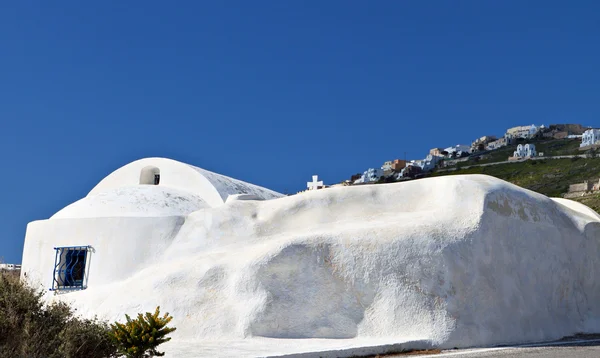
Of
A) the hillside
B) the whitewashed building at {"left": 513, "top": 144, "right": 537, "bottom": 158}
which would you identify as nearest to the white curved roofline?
the hillside

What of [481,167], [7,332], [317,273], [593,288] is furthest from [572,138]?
[7,332]

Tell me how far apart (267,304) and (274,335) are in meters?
0.64

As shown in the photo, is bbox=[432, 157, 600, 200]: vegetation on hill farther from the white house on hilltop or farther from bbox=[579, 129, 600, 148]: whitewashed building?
the white house on hilltop

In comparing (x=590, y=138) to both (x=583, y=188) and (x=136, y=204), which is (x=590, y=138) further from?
(x=136, y=204)

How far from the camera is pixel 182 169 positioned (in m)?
21.5

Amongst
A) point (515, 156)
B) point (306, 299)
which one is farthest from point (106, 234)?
point (515, 156)

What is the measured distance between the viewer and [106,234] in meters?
18.0

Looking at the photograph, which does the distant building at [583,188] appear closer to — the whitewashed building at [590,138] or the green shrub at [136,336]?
the whitewashed building at [590,138]

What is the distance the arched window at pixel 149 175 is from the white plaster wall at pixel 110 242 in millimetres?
4370

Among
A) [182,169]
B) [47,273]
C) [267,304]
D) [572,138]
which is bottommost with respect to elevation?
[267,304]

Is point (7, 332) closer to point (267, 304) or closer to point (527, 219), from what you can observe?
point (267, 304)

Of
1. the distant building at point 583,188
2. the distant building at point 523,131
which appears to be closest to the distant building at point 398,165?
the distant building at point 523,131

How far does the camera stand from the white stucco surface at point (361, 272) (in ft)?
44.7

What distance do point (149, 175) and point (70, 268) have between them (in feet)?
17.0
